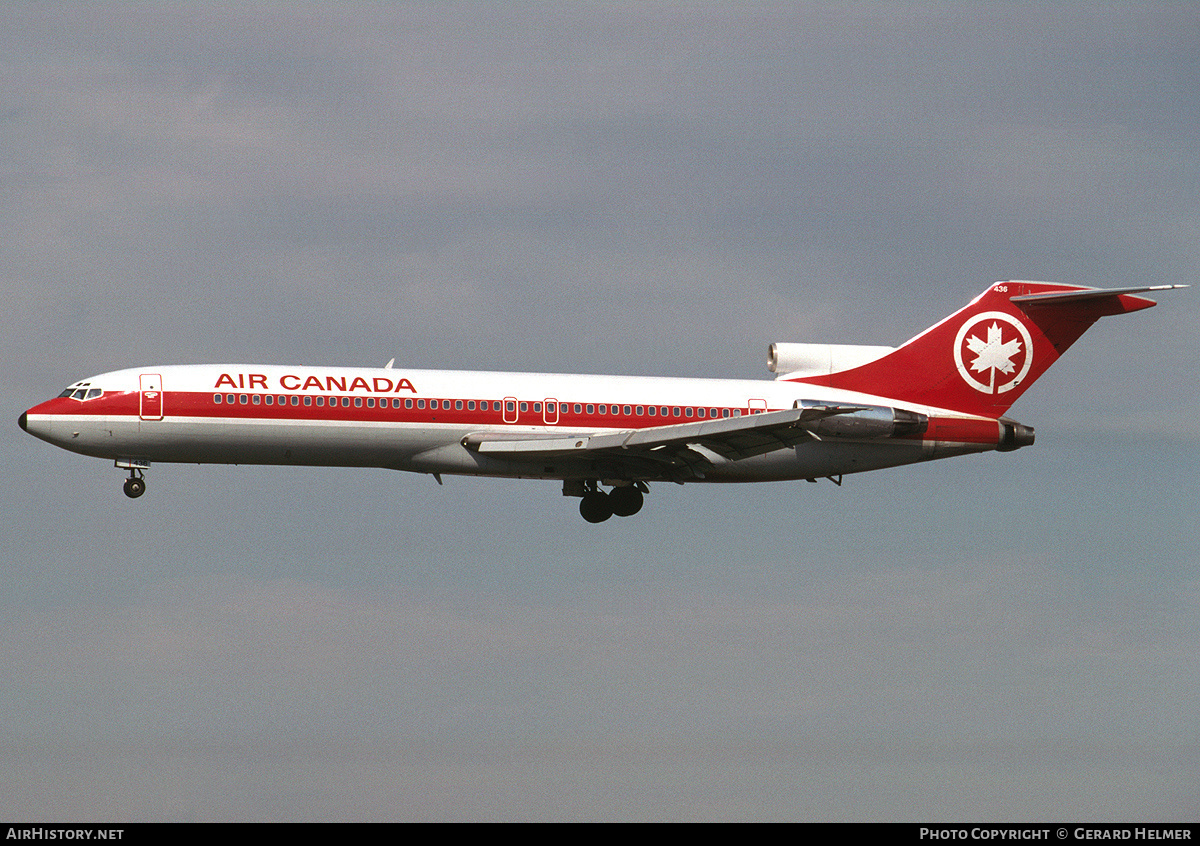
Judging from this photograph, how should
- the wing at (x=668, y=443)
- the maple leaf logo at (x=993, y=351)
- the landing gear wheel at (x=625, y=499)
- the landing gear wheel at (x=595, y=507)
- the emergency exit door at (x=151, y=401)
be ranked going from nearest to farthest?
the wing at (x=668, y=443) → the emergency exit door at (x=151, y=401) → the landing gear wheel at (x=625, y=499) → the landing gear wheel at (x=595, y=507) → the maple leaf logo at (x=993, y=351)

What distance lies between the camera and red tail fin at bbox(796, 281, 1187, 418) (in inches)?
1897

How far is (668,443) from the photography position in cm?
4253

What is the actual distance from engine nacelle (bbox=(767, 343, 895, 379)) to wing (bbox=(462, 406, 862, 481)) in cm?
373

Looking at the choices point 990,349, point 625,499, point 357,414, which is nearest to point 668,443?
point 625,499

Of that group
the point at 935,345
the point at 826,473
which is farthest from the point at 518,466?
the point at 935,345

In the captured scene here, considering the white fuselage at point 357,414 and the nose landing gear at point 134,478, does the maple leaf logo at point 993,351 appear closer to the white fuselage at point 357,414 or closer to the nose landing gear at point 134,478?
the white fuselage at point 357,414

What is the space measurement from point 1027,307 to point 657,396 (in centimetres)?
1303

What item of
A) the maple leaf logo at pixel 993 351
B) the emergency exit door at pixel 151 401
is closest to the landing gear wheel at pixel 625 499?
the maple leaf logo at pixel 993 351

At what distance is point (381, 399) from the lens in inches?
1686

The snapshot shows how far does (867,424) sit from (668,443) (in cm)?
677

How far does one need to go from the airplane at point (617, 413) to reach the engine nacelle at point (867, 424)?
0.04 meters

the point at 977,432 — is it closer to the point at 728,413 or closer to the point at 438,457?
the point at 728,413

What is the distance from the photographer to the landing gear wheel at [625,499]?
1859 inches

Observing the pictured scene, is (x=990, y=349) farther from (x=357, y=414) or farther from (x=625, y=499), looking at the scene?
(x=357, y=414)
